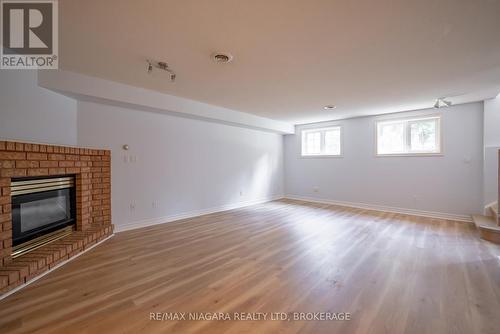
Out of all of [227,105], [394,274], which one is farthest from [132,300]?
[227,105]

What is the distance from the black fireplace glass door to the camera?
7.67ft

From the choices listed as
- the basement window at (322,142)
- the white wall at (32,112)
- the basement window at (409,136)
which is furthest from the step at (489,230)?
the white wall at (32,112)

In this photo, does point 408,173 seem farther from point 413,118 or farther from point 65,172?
point 65,172

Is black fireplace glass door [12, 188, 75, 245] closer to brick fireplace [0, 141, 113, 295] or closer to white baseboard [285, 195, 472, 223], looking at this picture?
brick fireplace [0, 141, 113, 295]

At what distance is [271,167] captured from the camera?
6.92 m

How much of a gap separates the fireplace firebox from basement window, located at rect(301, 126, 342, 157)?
584cm

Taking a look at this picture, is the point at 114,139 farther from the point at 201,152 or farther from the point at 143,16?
the point at 143,16

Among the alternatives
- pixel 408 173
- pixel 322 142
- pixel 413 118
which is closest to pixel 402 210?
pixel 408 173

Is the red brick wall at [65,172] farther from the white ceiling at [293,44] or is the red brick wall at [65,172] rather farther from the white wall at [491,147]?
the white wall at [491,147]

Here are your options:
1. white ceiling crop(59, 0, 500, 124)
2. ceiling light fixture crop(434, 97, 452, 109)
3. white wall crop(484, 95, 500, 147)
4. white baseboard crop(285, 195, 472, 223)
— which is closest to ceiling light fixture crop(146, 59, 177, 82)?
white ceiling crop(59, 0, 500, 124)

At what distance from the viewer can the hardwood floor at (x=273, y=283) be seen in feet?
5.25

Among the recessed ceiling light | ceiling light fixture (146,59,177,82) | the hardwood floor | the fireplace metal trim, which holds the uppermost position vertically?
ceiling light fixture (146,59,177,82)

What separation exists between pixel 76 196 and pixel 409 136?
6.64 metres

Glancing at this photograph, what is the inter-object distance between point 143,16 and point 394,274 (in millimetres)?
3496
